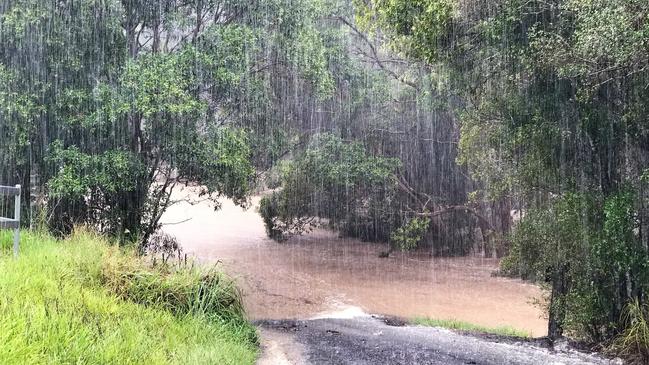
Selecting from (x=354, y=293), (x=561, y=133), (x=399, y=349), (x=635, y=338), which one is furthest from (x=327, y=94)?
(x=635, y=338)

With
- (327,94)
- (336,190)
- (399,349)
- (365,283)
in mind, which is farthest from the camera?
(336,190)

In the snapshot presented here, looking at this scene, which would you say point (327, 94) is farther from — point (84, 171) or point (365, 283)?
point (365, 283)

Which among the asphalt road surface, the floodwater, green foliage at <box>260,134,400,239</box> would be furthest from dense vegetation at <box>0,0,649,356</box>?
the floodwater

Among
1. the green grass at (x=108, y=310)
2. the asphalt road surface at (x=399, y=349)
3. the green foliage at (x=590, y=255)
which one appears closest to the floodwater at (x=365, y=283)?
the green grass at (x=108, y=310)

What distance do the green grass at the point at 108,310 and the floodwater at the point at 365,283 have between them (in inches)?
42.8

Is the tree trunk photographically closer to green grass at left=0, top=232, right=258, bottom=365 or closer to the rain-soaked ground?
the rain-soaked ground

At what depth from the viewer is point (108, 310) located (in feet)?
17.3

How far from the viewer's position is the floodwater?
14.2m

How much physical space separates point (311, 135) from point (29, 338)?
15852mm

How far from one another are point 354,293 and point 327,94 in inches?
232

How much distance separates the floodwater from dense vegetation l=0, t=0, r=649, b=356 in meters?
1.88

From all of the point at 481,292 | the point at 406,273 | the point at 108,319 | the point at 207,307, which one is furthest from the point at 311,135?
the point at 108,319

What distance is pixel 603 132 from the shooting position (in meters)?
8.17

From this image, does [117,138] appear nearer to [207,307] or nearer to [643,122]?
[207,307]
